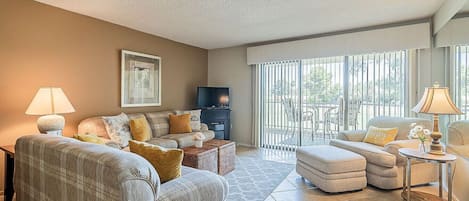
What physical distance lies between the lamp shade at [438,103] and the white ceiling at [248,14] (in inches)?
51.6

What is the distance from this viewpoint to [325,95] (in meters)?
4.71

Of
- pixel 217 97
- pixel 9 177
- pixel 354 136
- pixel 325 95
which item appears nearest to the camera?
pixel 9 177

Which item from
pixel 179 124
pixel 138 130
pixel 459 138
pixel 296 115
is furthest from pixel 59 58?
pixel 459 138

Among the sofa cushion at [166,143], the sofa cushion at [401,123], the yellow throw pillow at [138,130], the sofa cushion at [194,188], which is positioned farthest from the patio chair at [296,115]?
the sofa cushion at [194,188]

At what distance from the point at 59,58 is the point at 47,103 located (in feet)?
2.75

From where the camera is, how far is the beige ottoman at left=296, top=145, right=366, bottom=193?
282 cm

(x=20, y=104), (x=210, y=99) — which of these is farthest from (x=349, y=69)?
(x=20, y=104)

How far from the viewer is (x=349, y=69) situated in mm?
4469

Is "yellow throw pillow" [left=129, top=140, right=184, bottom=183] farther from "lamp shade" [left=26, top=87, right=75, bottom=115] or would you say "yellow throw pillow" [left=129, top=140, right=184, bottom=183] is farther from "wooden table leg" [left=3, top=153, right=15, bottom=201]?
"wooden table leg" [left=3, top=153, right=15, bottom=201]

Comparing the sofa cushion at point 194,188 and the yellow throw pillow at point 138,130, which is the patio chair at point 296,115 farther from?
the sofa cushion at point 194,188

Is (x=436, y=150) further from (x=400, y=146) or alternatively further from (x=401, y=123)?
(x=401, y=123)

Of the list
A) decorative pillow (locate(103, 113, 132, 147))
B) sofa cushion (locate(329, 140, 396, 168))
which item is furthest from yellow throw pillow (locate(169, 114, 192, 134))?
sofa cushion (locate(329, 140, 396, 168))

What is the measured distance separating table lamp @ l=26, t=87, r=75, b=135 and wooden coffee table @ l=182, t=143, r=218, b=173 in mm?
1496

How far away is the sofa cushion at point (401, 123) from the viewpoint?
3277mm
